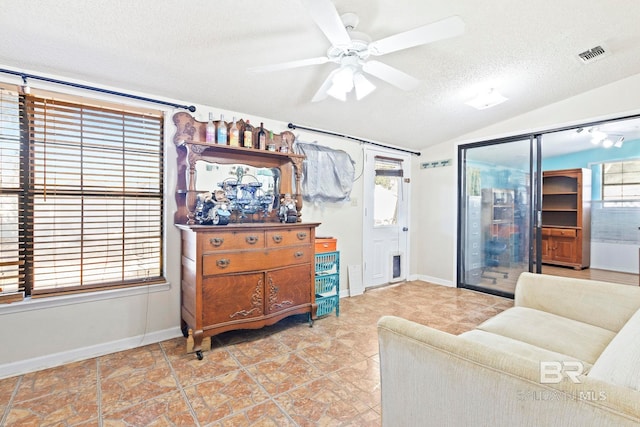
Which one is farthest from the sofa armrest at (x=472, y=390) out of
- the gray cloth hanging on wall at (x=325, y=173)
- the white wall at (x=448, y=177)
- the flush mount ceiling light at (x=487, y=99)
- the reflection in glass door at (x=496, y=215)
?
the reflection in glass door at (x=496, y=215)

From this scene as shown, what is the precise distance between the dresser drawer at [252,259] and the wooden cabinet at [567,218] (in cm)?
558

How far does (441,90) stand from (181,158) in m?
2.60

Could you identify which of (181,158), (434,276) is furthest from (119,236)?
(434,276)

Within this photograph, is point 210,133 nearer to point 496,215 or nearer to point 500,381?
point 500,381

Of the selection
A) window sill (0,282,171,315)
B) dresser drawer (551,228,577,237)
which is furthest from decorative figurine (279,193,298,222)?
dresser drawer (551,228,577,237)

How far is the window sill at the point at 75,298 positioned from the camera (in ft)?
7.09

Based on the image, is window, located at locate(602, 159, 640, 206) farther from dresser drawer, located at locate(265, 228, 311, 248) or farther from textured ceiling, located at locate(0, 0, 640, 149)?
dresser drawer, located at locate(265, 228, 311, 248)

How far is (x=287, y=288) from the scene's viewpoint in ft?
9.41

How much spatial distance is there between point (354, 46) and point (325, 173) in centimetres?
194

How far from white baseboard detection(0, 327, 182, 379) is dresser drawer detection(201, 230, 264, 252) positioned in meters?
0.98

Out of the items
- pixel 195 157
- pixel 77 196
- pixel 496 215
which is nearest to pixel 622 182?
pixel 496 215

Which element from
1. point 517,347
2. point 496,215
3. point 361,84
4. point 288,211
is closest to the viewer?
point 517,347

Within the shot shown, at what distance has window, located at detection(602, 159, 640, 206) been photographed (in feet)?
15.1

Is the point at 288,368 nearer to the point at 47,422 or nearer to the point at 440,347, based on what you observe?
the point at 47,422
